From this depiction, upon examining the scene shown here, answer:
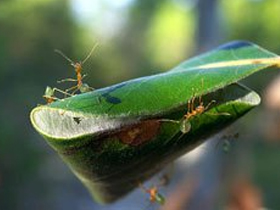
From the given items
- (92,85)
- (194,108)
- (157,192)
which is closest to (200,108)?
(194,108)

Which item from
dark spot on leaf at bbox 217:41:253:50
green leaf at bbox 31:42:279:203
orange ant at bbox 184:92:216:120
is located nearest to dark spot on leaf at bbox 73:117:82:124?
green leaf at bbox 31:42:279:203

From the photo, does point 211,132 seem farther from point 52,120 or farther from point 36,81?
point 36,81

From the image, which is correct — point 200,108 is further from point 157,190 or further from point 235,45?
point 157,190

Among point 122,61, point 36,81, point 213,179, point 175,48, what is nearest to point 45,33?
point 36,81

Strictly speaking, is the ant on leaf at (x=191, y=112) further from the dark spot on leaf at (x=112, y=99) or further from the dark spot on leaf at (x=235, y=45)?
the dark spot on leaf at (x=235, y=45)

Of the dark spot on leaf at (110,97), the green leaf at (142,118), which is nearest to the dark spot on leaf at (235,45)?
the green leaf at (142,118)

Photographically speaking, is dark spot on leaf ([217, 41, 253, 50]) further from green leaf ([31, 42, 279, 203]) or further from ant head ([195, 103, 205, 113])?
ant head ([195, 103, 205, 113])
